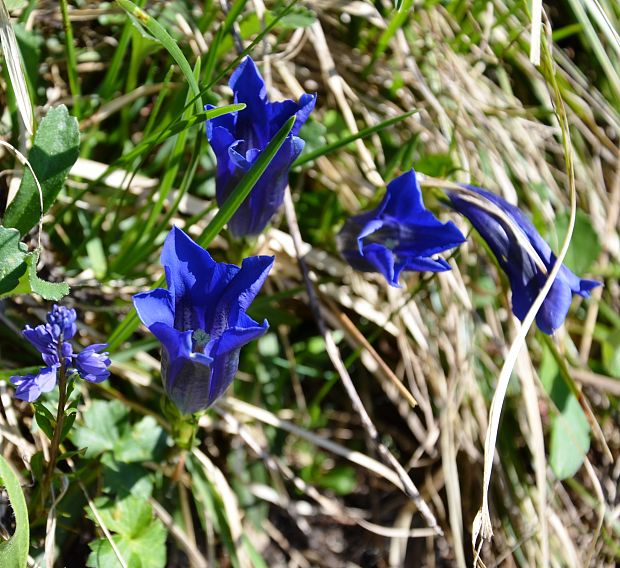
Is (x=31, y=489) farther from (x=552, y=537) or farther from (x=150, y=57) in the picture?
(x=552, y=537)

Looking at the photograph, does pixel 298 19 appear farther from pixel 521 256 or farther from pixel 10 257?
pixel 10 257

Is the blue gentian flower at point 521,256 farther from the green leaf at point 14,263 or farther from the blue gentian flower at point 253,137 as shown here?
the green leaf at point 14,263

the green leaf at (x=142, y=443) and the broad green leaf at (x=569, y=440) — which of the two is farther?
the broad green leaf at (x=569, y=440)

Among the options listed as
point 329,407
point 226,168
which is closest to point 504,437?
point 329,407

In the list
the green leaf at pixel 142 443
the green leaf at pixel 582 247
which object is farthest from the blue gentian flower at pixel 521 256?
the green leaf at pixel 142 443

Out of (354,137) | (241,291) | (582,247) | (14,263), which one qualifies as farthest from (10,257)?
(582,247)

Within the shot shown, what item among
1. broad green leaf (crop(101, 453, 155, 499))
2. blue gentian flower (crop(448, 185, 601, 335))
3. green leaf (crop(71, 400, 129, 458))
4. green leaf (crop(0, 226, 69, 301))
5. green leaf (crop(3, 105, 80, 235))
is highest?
blue gentian flower (crop(448, 185, 601, 335))

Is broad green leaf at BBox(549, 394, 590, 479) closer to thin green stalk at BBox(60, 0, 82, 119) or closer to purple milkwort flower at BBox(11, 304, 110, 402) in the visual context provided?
purple milkwort flower at BBox(11, 304, 110, 402)

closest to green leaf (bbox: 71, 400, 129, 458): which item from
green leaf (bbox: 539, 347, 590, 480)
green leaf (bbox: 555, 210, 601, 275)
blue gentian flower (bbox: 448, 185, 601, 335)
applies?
blue gentian flower (bbox: 448, 185, 601, 335)
